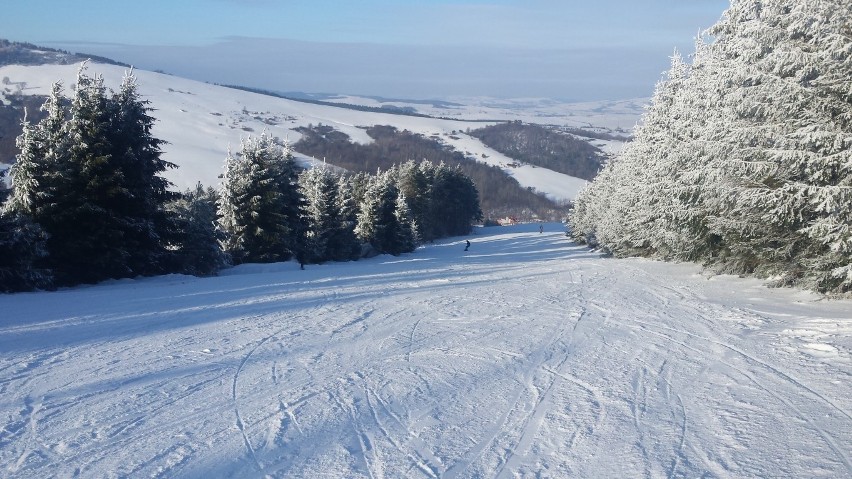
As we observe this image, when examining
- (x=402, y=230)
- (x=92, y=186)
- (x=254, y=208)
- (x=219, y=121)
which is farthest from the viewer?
(x=219, y=121)

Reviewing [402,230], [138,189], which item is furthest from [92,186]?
[402,230]

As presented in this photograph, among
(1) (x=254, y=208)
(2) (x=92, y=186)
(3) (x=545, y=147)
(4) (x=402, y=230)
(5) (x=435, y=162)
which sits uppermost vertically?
(3) (x=545, y=147)

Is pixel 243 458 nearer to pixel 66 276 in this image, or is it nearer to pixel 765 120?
pixel 765 120

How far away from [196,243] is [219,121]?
125 metres

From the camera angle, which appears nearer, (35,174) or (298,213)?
(35,174)

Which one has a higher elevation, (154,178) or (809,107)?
(809,107)

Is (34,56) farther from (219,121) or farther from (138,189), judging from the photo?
(138,189)

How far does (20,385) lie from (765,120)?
13.7 meters

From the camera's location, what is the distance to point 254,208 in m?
30.3

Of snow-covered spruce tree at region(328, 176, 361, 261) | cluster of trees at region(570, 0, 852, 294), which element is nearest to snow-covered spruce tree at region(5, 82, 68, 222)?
cluster of trees at region(570, 0, 852, 294)

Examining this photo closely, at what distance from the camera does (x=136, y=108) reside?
2234 cm

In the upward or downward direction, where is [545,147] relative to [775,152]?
upward

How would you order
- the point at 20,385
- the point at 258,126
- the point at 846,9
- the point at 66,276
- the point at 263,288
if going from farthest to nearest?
1. the point at 258,126
2. the point at 66,276
3. the point at 263,288
4. the point at 846,9
5. the point at 20,385

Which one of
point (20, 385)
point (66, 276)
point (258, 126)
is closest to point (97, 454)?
point (20, 385)
